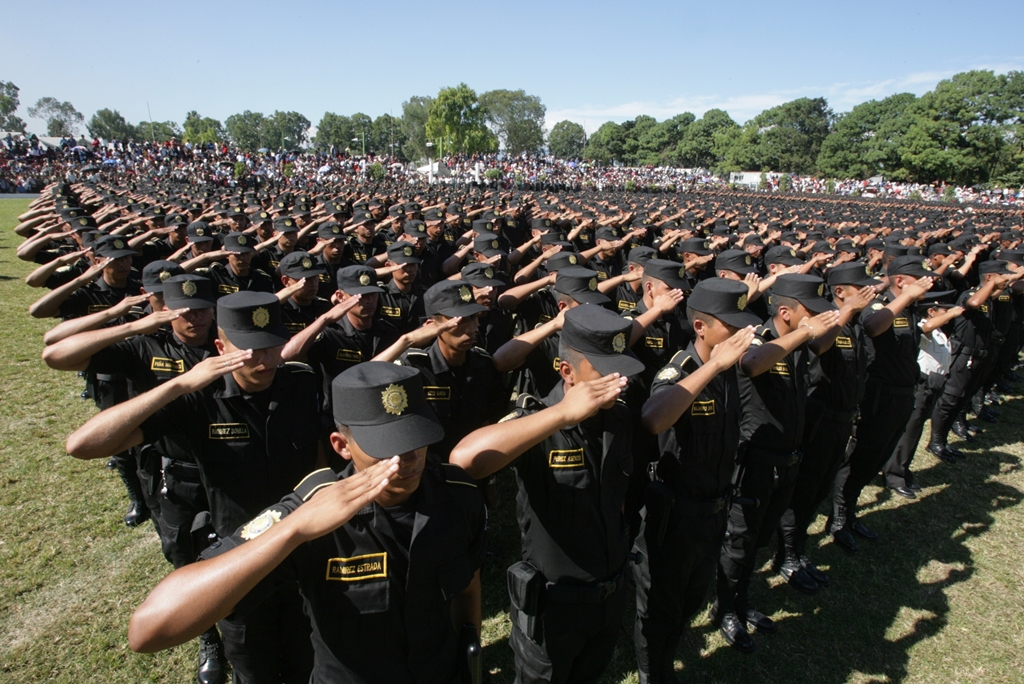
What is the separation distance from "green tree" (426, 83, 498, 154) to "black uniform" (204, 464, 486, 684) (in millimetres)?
62091

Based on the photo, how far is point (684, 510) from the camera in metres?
3.27

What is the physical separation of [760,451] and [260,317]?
10.8ft

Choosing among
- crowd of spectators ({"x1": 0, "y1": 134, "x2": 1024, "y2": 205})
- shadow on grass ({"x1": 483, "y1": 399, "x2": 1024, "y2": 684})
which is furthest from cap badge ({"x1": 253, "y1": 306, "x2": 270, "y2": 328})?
crowd of spectators ({"x1": 0, "y1": 134, "x2": 1024, "y2": 205})

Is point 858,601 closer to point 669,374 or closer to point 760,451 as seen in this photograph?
point 760,451

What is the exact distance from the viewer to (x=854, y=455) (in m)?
5.29

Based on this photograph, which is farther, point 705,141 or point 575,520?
point 705,141

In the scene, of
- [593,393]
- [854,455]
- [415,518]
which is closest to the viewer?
[415,518]

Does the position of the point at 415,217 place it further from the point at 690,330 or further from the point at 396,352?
the point at 396,352

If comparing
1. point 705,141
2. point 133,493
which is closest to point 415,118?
point 705,141

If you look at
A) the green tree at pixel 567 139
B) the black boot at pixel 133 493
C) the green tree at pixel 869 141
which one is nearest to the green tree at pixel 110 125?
the green tree at pixel 567 139

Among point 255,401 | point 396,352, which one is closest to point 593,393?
point 396,352

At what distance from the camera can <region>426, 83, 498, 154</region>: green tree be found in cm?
5929

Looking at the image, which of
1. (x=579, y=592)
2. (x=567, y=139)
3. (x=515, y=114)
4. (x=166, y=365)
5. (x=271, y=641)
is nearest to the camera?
(x=579, y=592)

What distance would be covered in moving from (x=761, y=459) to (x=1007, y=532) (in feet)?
11.8
